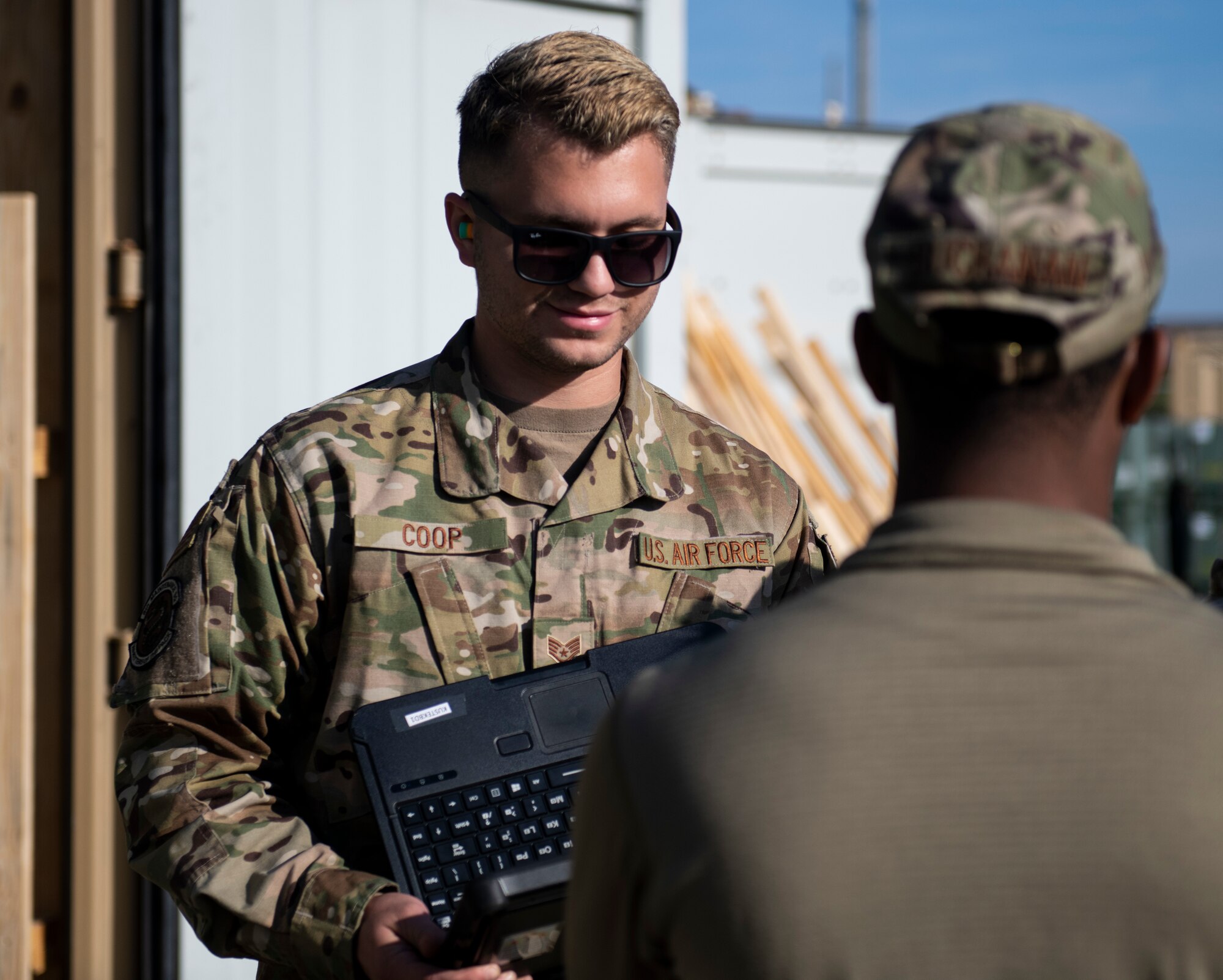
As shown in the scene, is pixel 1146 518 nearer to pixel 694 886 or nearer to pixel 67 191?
pixel 67 191

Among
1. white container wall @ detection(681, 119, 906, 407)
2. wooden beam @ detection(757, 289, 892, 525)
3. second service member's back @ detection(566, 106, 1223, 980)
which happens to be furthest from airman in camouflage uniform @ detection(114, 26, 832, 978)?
white container wall @ detection(681, 119, 906, 407)

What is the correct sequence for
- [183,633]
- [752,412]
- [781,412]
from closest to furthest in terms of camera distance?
[183,633] → [752,412] → [781,412]

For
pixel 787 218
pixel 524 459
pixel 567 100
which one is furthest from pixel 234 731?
pixel 787 218

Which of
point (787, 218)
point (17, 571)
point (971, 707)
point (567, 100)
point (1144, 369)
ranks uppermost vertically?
point (787, 218)

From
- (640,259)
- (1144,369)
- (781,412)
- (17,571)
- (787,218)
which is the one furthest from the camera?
(787,218)

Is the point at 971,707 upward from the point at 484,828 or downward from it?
upward

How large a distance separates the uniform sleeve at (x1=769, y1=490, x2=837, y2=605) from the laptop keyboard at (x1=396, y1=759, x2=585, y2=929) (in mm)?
505

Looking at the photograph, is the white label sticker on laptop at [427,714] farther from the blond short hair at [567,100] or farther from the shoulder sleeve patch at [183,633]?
the blond short hair at [567,100]

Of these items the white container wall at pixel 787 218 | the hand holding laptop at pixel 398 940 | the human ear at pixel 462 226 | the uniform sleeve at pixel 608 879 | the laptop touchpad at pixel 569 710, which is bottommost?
the hand holding laptop at pixel 398 940

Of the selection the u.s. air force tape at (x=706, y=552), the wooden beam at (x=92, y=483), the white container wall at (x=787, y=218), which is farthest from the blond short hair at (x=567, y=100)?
the white container wall at (x=787, y=218)

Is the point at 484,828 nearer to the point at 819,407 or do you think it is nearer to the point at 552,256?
the point at 552,256

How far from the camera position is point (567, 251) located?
5.95 ft

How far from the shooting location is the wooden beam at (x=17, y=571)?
3.18 m

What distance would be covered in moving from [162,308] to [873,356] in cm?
255
